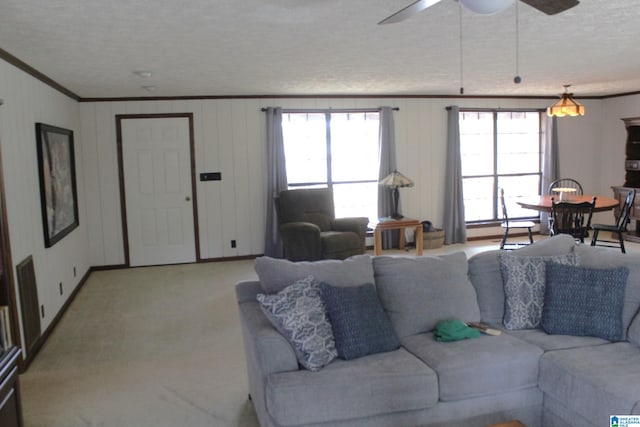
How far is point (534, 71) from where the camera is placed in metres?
5.73

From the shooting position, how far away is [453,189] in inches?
315

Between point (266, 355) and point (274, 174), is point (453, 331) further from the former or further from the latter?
point (274, 174)

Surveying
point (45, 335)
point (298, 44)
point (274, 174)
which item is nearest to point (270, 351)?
point (298, 44)

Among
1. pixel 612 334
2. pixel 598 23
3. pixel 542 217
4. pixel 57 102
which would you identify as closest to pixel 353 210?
pixel 542 217

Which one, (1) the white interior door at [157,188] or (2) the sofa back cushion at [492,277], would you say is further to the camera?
(1) the white interior door at [157,188]

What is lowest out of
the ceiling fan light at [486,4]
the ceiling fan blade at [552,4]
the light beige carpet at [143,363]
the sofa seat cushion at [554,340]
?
the light beige carpet at [143,363]

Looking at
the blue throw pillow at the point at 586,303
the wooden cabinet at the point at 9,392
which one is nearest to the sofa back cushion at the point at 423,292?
the blue throw pillow at the point at 586,303

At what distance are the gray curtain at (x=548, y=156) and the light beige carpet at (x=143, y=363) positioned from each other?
527cm

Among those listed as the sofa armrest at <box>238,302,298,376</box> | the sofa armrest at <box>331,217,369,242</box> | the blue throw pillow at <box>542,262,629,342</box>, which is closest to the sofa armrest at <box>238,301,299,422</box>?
the sofa armrest at <box>238,302,298,376</box>

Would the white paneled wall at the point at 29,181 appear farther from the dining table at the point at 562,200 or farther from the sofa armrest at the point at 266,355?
the dining table at the point at 562,200

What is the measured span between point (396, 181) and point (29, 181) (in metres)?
4.48

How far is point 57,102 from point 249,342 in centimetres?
401

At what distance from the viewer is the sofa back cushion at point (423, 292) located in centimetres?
312

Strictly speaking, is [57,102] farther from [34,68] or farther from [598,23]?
[598,23]
